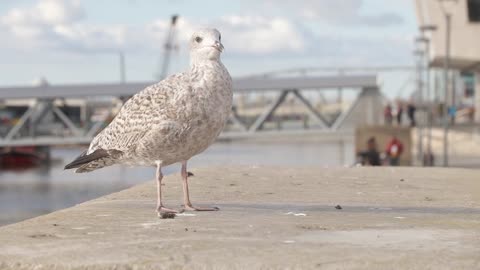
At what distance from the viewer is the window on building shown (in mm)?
63922

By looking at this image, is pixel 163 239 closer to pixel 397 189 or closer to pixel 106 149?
pixel 106 149

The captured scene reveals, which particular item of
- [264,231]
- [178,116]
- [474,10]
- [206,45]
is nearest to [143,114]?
[178,116]

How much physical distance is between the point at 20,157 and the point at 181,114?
103 m

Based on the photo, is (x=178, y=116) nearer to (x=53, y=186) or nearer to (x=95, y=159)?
(x=95, y=159)

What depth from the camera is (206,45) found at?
26.4 ft

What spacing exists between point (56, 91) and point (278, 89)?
50.1ft

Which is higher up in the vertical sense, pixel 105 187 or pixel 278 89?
pixel 278 89

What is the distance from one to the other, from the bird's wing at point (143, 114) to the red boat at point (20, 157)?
100m

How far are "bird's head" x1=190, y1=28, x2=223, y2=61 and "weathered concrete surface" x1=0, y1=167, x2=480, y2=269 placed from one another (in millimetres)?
1164

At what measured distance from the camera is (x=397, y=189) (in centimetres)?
1075

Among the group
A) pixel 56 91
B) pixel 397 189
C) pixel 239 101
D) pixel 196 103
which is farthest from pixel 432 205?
pixel 239 101

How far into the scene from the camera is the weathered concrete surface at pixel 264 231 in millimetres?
5664

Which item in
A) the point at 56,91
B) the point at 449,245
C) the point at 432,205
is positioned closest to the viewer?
the point at 449,245

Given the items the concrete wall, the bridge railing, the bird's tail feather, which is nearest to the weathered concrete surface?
the bird's tail feather
